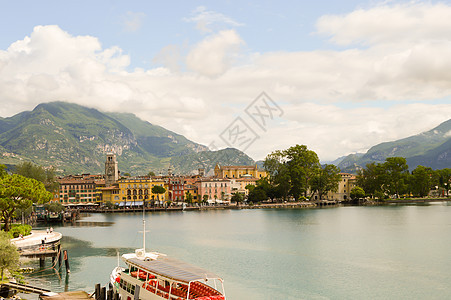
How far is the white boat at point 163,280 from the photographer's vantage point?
22.8 m

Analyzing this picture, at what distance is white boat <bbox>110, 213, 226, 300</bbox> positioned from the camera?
2275 centimetres

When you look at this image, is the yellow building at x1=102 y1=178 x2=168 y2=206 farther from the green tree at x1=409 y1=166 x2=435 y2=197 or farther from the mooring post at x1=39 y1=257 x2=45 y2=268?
the mooring post at x1=39 y1=257 x2=45 y2=268

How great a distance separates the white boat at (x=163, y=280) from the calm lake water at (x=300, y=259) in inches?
293

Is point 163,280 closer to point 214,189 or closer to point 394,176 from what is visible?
point 214,189

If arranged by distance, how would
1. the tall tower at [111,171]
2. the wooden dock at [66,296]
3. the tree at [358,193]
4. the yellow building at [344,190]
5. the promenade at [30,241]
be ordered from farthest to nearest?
the tall tower at [111,171] < the yellow building at [344,190] < the tree at [358,193] < the promenade at [30,241] < the wooden dock at [66,296]

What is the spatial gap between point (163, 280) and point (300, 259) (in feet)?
76.6

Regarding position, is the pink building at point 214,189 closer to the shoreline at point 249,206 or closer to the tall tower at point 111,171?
the shoreline at point 249,206

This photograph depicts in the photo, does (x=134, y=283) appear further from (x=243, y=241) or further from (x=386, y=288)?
(x=243, y=241)

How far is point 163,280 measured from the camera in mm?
23797

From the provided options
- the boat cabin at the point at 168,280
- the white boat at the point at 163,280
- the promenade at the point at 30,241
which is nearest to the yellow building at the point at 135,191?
the promenade at the point at 30,241

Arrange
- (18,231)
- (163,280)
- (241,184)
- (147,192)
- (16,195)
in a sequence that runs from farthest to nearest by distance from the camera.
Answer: (241,184) < (147,192) < (16,195) < (18,231) < (163,280)

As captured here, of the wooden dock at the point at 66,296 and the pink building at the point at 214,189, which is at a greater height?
the pink building at the point at 214,189

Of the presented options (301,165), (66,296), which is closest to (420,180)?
(301,165)

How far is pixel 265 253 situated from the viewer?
47.8 m
